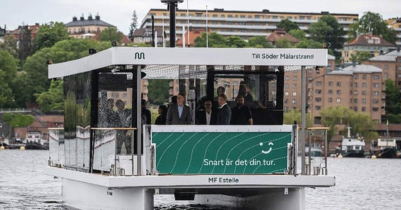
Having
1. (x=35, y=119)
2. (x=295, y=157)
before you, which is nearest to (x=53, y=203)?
(x=295, y=157)

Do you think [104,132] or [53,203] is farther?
[53,203]

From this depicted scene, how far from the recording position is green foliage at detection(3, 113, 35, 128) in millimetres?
187375

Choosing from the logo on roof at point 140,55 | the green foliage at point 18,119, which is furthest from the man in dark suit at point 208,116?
the green foliage at point 18,119

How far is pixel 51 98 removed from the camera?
18862cm

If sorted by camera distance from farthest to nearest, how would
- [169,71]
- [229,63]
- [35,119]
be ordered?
[35,119] → [169,71] → [229,63]

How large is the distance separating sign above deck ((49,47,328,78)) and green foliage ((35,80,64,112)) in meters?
164

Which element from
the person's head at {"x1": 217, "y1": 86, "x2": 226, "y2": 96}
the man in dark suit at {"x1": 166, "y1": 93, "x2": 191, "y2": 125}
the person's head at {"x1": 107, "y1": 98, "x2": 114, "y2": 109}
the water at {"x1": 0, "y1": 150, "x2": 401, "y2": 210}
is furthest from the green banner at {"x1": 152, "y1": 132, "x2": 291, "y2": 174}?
the water at {"x1": 0, "y1": 150, "x2": 401, "y2": 210}

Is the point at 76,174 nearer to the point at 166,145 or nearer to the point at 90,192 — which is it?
the point at 90,192

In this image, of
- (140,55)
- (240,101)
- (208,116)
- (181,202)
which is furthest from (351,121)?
(140,55)

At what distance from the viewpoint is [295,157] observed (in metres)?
22.5

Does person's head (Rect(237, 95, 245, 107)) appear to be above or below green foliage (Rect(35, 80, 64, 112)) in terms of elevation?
below

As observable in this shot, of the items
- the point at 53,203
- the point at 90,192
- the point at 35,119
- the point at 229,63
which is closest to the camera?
the point at 229,63

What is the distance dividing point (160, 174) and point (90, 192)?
9.40 feet

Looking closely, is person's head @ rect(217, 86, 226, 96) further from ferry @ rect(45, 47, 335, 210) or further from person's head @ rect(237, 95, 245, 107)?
person's head @ rect(237, 95, 245, 107)
